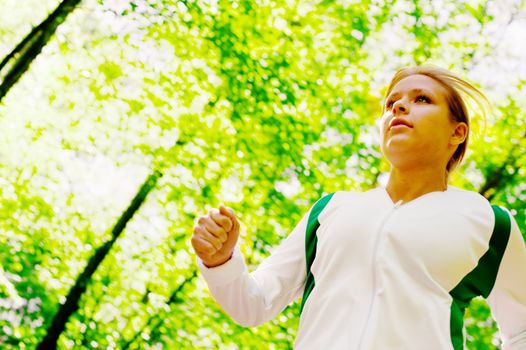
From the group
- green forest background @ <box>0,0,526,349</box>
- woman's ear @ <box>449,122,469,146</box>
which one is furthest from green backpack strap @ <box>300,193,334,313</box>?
green forest background @ <box>0,0,526,349</box>

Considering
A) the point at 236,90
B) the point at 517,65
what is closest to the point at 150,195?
the point at 236,90

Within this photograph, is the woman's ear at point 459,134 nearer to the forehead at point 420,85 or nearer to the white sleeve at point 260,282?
the forehead at point 420,85

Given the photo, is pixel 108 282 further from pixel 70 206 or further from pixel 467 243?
pixel 467 243

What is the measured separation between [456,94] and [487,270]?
73 cm

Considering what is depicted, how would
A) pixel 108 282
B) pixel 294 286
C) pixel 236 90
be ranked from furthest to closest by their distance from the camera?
pixel 108 282 < pixel 236 90 < pixel 294 286

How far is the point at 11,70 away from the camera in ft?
27.5

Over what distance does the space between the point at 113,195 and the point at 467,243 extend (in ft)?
32.5

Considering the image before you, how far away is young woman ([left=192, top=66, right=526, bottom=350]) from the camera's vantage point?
167cm

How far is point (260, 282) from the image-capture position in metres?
2.02

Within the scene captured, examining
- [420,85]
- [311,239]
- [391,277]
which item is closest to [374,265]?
[391,277]

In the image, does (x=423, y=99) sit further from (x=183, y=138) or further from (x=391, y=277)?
A: (x=183, y=138)

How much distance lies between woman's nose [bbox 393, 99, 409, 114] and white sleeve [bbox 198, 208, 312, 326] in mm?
535

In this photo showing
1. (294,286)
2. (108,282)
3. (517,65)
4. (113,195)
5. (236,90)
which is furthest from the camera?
(113,195)

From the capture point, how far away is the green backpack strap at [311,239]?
197cm
